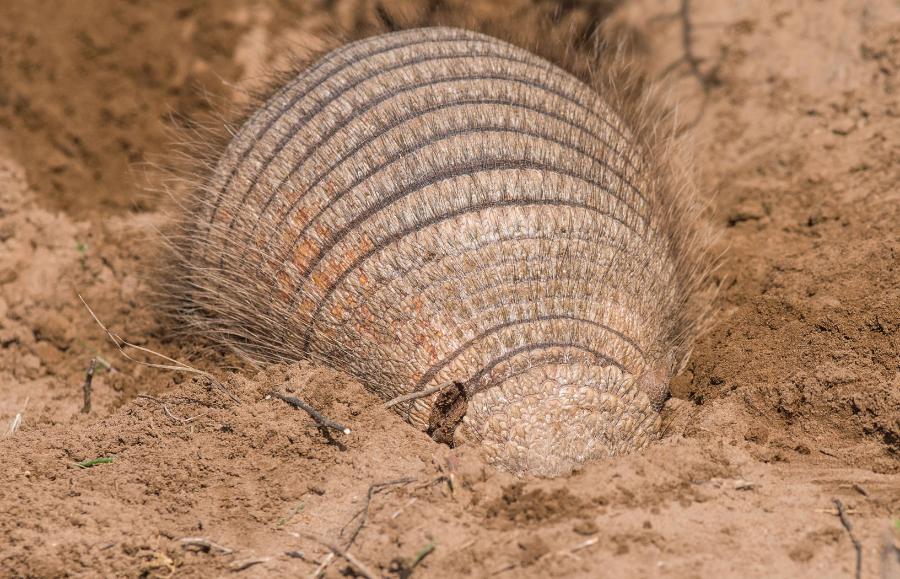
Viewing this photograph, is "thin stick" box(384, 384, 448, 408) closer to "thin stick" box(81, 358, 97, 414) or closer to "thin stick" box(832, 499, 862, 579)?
"thin stick" box(832, 499, 862, 579)

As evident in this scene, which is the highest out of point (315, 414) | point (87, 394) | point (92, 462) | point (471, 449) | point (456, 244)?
point (456, 244)

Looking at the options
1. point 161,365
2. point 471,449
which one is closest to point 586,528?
point 471,449

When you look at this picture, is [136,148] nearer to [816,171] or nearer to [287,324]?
[287,324]

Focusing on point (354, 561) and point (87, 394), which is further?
point (87, 394)

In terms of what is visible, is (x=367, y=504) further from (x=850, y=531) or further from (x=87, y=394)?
(x=87, y=394)

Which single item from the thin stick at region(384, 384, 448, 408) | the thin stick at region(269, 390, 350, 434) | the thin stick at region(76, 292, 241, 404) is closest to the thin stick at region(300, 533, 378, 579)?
the thin stick at region(269, 390, 350, 434)

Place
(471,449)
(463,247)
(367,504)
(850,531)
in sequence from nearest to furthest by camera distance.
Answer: (850,531), (367,504), (471,449), (463,247)
